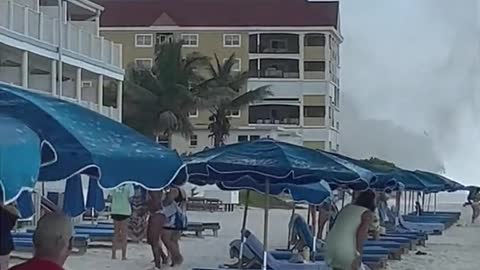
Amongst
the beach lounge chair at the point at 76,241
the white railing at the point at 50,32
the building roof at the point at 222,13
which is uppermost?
the building roof at the point at 222,13

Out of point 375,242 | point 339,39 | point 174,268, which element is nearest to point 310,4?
point 339,39

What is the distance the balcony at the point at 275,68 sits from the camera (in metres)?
77.7

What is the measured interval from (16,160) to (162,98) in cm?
4872

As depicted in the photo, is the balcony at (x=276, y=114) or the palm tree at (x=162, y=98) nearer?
the palm tree at (x=162, y=98)

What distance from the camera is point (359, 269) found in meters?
10.7

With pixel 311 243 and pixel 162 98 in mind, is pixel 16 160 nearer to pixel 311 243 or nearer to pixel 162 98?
pixel 311 243

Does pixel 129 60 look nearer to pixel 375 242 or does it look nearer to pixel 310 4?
pixel 310 4

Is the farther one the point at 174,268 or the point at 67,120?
the point at 174,268

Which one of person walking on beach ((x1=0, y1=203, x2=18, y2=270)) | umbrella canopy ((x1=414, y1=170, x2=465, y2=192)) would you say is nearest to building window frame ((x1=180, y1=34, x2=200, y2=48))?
umbrella canopy ((x1=414, y1=170, x2=465, y2=192))

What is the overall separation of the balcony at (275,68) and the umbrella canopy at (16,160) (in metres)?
72.0

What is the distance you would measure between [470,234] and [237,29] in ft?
146

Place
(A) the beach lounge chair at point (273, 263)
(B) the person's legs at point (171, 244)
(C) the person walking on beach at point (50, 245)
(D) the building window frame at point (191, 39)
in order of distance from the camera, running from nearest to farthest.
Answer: (C) the person walking on beach at point (50, 245) → (A) the beach lounge chair at point (273, 263) → (B) the person's legs at point (171, 244) → (D) the building window frame at point (191, 39)

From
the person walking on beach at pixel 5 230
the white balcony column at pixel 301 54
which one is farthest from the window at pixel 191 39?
the person walking on beach at pixel 5 230

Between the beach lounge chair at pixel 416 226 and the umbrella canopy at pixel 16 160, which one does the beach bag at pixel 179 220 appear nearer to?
the umbrella canopy at pixel 16 160
